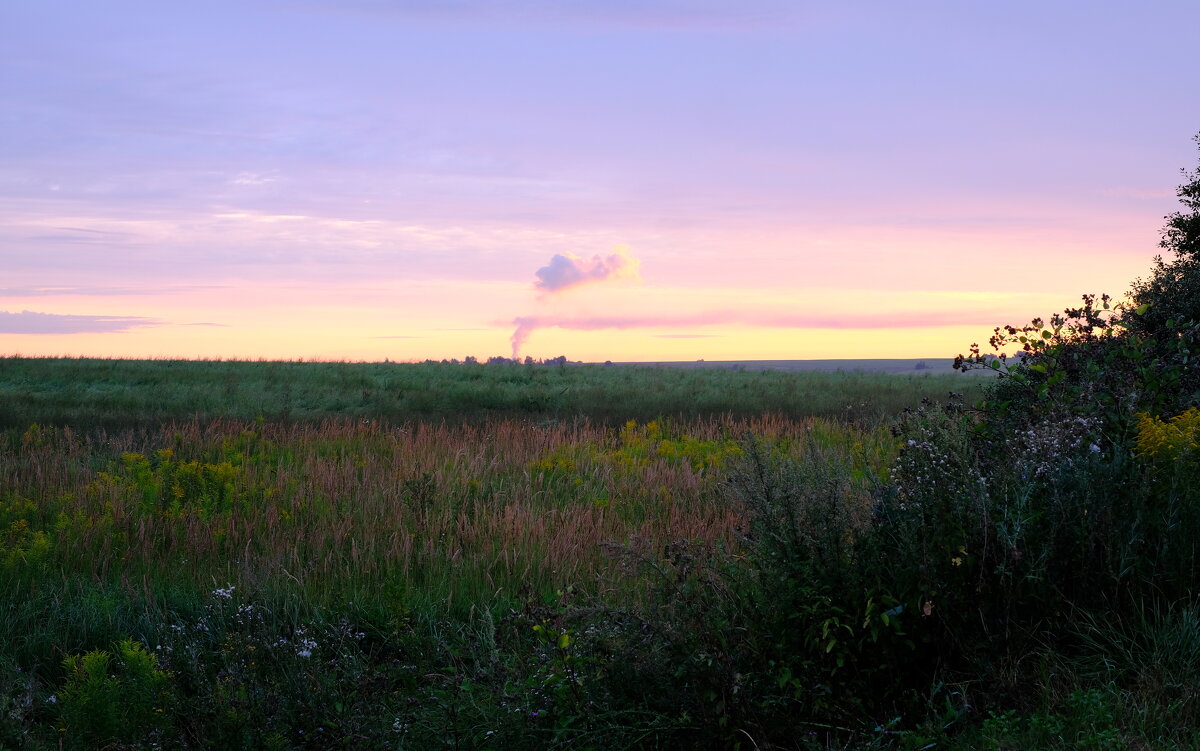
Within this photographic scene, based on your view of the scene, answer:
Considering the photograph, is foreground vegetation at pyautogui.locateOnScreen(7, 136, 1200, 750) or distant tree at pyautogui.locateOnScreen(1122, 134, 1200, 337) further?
distant tree at pyautogui.locateOnScreen(1122, 134, 1200, 337)

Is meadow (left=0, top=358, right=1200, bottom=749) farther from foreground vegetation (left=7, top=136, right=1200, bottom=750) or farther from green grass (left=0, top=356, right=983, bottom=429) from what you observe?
green grass (left=0, top=356, right=983, bottom=429)

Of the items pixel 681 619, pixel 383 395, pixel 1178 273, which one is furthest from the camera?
pixel 383 395

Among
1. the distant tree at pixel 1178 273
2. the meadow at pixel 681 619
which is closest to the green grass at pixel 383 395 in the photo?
the distant tree at pixel 1178 273

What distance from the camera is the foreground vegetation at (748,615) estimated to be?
10.9 ft

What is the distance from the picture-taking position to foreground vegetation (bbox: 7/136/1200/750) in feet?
10.9

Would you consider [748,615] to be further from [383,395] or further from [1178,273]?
[383,395]

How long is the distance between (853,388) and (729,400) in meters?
8.46

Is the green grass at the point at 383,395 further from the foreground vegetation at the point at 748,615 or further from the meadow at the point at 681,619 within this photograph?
the meadow at the point at 681,619

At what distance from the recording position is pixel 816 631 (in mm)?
3443

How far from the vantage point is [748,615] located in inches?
144

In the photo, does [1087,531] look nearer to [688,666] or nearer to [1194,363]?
[688,666]

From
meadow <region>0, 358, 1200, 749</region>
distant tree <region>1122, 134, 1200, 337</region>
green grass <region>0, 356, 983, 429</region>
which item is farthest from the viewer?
green grass <region>0, 356, 983, 429</region>

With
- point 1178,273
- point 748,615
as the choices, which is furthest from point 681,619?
point 1178,273

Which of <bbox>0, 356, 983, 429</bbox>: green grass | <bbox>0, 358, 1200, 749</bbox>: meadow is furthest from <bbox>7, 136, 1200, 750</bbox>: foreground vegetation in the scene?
<bbox>0, 356, 983, 429</bbox>: green grass
